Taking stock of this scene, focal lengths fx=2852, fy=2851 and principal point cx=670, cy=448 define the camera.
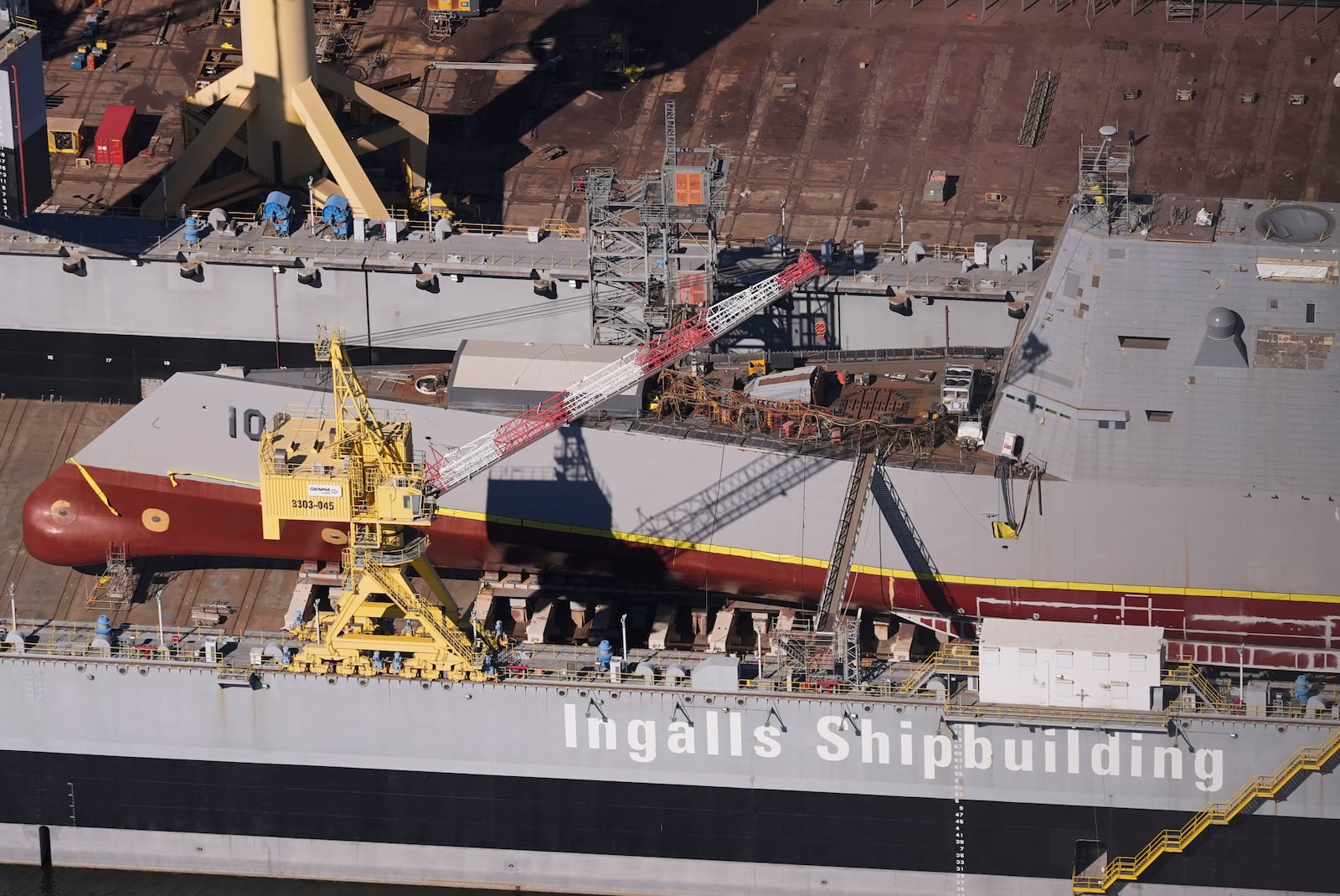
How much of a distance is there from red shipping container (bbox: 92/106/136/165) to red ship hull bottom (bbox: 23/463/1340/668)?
1872cm

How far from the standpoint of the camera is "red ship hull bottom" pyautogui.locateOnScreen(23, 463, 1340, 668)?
228ft

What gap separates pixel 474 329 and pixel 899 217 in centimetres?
1498

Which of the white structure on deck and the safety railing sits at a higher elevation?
the white structure on deck

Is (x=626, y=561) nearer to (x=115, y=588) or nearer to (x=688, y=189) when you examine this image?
(x=688, y=189)

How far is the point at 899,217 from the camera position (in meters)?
87.7

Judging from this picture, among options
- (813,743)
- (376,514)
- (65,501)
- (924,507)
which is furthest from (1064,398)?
(65,501)

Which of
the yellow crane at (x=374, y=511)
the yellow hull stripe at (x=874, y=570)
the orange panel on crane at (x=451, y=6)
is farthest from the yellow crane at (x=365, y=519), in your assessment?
the orange panel on crane at (x=451, y=6)

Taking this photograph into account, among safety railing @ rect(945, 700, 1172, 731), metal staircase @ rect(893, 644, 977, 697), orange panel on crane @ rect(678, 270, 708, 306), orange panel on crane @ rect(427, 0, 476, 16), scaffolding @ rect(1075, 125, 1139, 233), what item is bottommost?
safety railing @ rect(945, 700, 1172, 731)

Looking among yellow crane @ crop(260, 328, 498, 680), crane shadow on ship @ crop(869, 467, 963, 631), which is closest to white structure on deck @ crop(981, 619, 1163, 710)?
crane shadow on ship @ crop(869, 467, 963, 631)

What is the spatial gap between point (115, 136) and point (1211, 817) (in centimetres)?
4600

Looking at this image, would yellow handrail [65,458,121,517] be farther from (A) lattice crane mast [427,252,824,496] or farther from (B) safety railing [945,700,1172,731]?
(B) safety railing [945,700,1172,731]

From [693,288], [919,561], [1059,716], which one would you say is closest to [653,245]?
[693,288]

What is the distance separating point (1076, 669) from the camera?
2530 inches

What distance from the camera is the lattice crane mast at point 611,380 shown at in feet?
221
